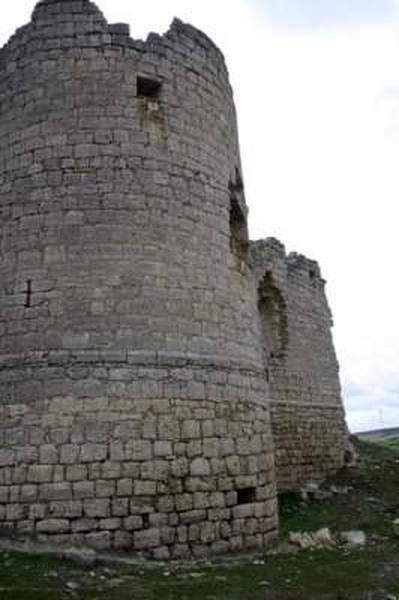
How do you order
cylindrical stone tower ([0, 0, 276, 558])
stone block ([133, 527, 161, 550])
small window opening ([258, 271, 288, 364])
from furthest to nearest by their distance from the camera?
small window opening ([258, 271, 288, 364]) → cylindrical stone tower ([0, 0, 276, 558]) → stone block ([133, 527, 161, 550])

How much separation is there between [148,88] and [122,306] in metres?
3.37

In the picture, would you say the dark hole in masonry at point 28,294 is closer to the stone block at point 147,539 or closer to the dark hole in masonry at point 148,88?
the stone block at point 147,539

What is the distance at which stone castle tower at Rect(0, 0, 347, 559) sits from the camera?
7285 millimetres

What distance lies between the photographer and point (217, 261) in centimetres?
902

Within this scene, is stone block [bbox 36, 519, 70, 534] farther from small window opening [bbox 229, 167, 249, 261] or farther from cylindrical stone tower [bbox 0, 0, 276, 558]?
small window opening [bbox 229, 167, 249, 261]

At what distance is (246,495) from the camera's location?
27.2 ft

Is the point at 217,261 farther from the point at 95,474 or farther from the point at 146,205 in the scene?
the point at 95,474

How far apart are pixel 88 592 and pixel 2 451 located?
2.34 m

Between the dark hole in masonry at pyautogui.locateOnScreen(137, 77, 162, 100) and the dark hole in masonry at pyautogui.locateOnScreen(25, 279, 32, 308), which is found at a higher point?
the dark hole in masonry at pyautogui.locateOnScreen(137, 77, 162, 100)

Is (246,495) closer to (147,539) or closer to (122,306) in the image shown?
(147,539)

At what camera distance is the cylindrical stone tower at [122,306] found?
23.9 feet

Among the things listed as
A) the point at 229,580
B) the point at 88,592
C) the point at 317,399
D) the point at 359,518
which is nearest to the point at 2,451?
the point at 88,592

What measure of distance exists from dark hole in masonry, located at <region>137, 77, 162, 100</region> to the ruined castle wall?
24.4ft

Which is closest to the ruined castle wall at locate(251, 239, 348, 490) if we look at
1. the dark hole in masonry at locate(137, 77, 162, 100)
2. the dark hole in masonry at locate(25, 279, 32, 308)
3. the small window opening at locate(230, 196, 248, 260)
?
the small window opening at locate(230, 196, 248, 260)
